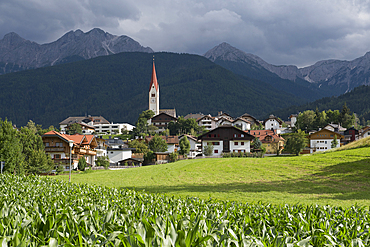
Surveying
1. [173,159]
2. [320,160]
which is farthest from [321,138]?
[320,160]

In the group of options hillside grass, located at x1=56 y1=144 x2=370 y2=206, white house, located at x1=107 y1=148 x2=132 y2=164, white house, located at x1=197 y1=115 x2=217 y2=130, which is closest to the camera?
hillside grass, located at x1=56 y1=144 x2=370 y2=206

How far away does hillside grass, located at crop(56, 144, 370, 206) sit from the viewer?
19.7 metres

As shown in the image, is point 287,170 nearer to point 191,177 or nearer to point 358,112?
point 191,177

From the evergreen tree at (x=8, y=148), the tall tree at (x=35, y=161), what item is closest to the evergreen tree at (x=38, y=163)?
the tall tree at (x=35, y=161)

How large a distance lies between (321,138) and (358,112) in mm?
128619

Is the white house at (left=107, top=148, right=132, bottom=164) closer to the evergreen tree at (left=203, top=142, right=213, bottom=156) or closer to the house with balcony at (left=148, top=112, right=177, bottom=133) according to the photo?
the evergreen tree at (left=203, top=142, right=213, bottom=156)

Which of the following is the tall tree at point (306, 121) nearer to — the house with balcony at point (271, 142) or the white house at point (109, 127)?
the house with balcony at point (271, 142)

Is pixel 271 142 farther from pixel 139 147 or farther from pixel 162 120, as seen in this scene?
pixel 162 120

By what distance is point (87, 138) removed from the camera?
220ft

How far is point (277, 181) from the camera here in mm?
Result: 27703

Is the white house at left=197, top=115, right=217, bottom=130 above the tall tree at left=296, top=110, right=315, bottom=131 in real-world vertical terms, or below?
above

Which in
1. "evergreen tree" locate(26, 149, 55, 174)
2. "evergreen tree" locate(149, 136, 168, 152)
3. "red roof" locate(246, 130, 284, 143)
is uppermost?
"red roof" locate(246, 130, 284, 143)

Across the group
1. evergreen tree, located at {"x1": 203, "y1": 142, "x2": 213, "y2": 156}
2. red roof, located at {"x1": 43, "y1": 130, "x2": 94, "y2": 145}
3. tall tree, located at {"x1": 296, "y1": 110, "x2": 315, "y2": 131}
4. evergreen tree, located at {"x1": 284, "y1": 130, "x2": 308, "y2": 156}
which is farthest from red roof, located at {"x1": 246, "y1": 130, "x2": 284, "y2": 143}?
red roof, located at {"x1": 43, "y1": 130, "x2": 94, "y2": 145}

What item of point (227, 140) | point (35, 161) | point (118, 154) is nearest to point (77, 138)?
point (118, 154)
